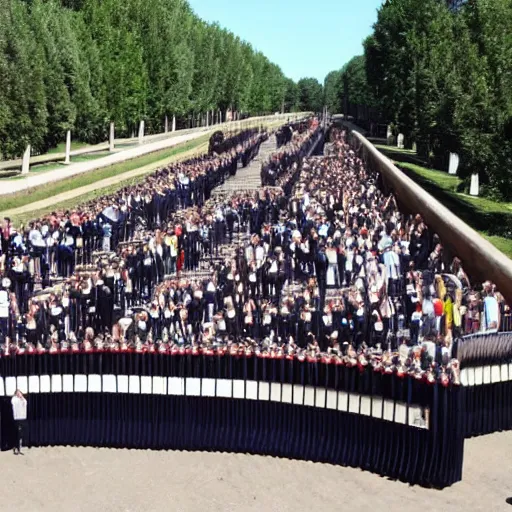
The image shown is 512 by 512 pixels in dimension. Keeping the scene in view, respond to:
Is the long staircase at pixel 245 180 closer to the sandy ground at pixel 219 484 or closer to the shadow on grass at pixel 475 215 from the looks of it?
the shadow on grass at pixel 475 215

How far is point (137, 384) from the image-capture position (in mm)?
16875

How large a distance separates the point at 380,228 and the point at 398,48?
4861cm

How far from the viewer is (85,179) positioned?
179 ft

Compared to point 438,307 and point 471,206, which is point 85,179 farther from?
point 438,307

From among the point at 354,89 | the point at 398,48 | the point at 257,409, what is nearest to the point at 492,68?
the point at 257,409

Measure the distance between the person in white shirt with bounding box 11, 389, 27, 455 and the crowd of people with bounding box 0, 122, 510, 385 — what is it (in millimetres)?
877

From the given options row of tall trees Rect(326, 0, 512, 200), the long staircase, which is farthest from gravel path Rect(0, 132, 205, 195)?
row of tall trees Rect(326, 0, 512, 200)

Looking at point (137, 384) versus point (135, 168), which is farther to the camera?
point (135, 168)

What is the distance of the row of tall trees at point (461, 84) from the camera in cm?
3375

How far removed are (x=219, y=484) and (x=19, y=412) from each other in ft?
11.7

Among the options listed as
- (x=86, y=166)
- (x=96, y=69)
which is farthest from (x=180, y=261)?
(x=96, y=69)

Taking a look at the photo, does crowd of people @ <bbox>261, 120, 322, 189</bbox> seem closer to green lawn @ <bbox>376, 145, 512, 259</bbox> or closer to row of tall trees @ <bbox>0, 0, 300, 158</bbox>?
green lawn @ <bbox>376, 145, 512, 259</bbox>

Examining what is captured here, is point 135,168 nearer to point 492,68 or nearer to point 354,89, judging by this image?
point 492,68

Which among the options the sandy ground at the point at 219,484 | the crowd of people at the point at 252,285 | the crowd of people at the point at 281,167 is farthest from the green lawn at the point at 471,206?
the sandy ground at the point at 219,484
